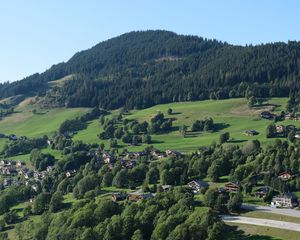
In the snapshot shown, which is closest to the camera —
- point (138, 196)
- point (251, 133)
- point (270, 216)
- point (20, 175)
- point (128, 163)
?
point (270, 216)

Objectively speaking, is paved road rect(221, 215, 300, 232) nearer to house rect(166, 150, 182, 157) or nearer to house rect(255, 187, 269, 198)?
house rect(255, 187, 269, 198)

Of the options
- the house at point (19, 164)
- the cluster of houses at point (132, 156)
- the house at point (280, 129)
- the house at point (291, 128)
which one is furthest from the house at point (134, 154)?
the house at point (291, 128)

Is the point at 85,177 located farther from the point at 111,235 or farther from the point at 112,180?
the point at 111,235

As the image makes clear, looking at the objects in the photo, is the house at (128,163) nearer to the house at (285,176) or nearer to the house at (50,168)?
the house at (50,168)

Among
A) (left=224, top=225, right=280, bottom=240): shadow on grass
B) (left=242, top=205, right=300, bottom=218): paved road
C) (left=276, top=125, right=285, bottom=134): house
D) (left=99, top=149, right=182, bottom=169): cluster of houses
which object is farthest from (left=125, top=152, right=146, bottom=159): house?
(left=224, top=225, right=280, bottom=240): shadow on grass

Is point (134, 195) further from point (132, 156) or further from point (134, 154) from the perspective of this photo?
point (134, 154)

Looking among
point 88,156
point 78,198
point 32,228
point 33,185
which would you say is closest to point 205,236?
point 32,228

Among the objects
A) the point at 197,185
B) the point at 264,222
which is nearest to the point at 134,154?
the point at 197,185
